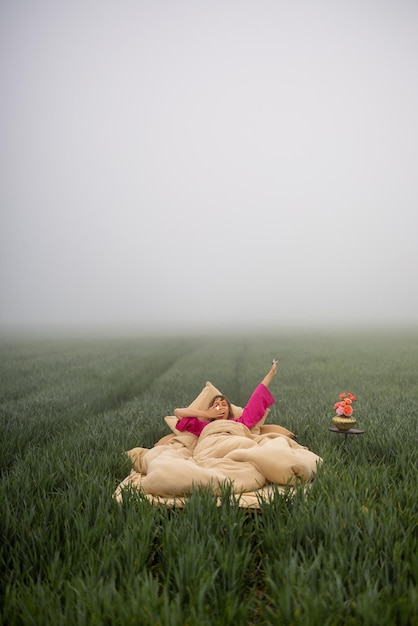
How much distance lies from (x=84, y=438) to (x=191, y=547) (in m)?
3.43

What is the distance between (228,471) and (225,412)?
149cm

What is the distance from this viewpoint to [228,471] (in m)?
3.72

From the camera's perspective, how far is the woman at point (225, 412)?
521cm

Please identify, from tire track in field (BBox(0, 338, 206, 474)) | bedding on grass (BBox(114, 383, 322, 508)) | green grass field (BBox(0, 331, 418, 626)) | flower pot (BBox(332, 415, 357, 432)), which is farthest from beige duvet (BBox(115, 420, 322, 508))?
tire track in field (BBox(0, 338, 206, 474))

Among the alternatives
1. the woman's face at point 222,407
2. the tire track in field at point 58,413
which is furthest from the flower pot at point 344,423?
the tire track in field at point 58,413

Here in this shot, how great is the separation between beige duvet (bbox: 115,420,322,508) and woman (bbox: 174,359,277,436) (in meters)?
0.69

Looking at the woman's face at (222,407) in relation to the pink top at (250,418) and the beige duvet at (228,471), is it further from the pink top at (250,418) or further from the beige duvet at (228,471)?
the beige duvet at (228,471)

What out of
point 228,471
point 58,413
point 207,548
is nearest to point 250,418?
point 228,471

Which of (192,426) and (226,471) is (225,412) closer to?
(192,426)

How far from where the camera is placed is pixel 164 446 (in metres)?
4.84

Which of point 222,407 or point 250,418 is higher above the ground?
point 222,407

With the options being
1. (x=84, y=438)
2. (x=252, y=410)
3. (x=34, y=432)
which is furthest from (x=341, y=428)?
(x=34, y=432)

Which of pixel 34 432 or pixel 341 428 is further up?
pixel 341 428

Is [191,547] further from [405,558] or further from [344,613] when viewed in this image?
[405,558]
